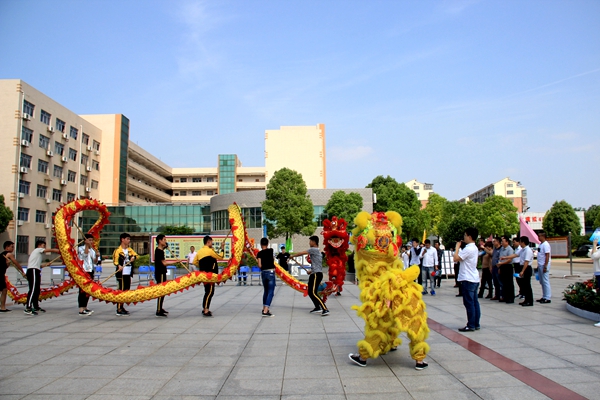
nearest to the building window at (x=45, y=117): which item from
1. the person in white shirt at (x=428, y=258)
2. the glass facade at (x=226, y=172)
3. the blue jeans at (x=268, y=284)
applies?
the glass facade at (x=226, y=172)

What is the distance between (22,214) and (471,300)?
143 feet

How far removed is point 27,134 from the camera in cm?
4012

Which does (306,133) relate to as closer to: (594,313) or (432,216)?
(432,216)

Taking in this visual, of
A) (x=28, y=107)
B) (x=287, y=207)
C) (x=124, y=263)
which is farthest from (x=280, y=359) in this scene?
(x=28, y=107)

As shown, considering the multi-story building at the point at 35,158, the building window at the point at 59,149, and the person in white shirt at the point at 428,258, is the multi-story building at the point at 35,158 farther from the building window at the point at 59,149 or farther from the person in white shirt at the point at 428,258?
the person in white shirt at the point at 428,258

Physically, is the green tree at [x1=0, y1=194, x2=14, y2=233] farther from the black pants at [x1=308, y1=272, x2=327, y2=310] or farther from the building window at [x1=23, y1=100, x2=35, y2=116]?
the black pants at [x1=308, y1=272, x2=327, y2=310]

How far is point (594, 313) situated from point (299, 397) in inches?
268

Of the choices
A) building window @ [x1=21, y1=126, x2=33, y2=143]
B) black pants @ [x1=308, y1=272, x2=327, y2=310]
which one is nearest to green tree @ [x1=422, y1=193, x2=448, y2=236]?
building window @ [x1=21, y1=126, x2=33, y2=143]

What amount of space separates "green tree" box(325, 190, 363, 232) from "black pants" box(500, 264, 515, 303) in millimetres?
28184

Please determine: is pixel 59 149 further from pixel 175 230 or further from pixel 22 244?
pixel 175 230

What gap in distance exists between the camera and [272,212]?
119ft

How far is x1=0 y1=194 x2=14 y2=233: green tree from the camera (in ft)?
117

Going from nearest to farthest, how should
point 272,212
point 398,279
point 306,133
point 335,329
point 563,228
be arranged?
1. point 398,279
2. point 335,329
3. point 272,212
4. point 563,228
5. point 306,133

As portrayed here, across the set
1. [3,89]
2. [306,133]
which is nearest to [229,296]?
[3,89]
